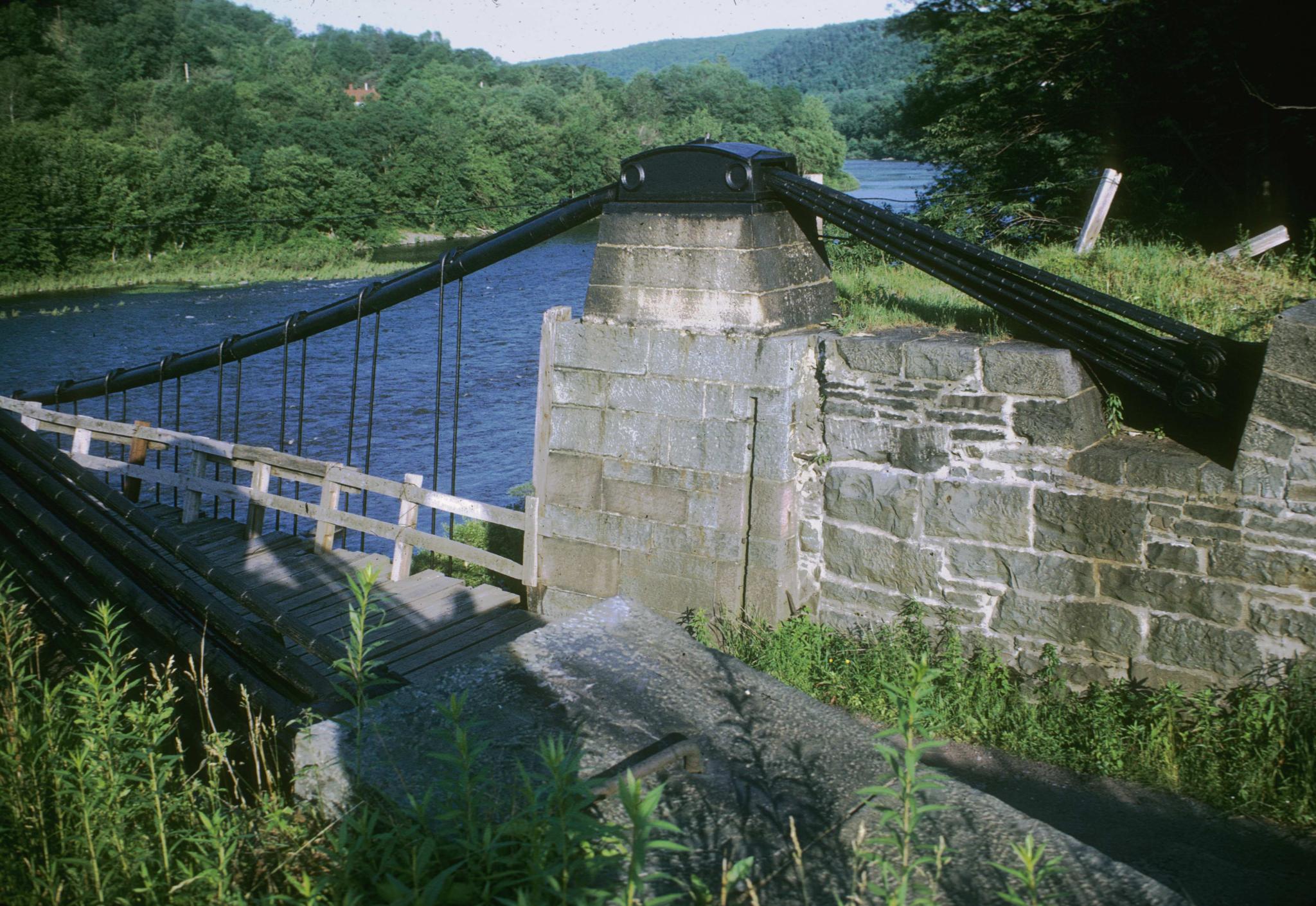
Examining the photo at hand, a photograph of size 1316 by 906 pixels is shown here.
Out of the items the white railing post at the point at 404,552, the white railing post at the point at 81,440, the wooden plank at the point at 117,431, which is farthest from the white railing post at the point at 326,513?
the white railing post at the point at 81,440

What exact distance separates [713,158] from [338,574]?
13.4 ft

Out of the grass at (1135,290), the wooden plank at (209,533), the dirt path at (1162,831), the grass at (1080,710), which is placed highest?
the grass at (1135,290)

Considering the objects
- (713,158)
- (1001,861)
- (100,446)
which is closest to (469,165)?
(100,446)

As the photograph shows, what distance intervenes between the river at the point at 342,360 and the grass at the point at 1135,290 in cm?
1129

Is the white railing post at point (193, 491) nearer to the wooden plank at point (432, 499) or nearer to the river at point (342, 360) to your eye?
the wooden plank at point (432, 499)

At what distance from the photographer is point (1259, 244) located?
22.7 ft

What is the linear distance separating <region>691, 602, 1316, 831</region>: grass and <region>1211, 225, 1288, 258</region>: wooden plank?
378 centimetres

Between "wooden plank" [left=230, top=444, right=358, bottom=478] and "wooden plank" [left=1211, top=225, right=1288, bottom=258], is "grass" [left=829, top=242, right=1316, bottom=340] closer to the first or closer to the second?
"wooden plank" [left=1211, top=225, right=1288, bottom=258]

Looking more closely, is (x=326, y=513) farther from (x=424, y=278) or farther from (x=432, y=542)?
(x=424, y=278)

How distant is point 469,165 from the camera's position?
4794 cm

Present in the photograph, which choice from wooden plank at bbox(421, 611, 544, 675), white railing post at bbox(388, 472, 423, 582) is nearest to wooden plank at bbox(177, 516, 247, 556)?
white railing post at bbox(388, 472, 423, 582)

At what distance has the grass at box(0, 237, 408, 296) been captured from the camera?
3569 cm

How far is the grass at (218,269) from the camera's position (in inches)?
1405

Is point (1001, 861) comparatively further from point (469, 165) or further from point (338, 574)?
point (469, 165)
